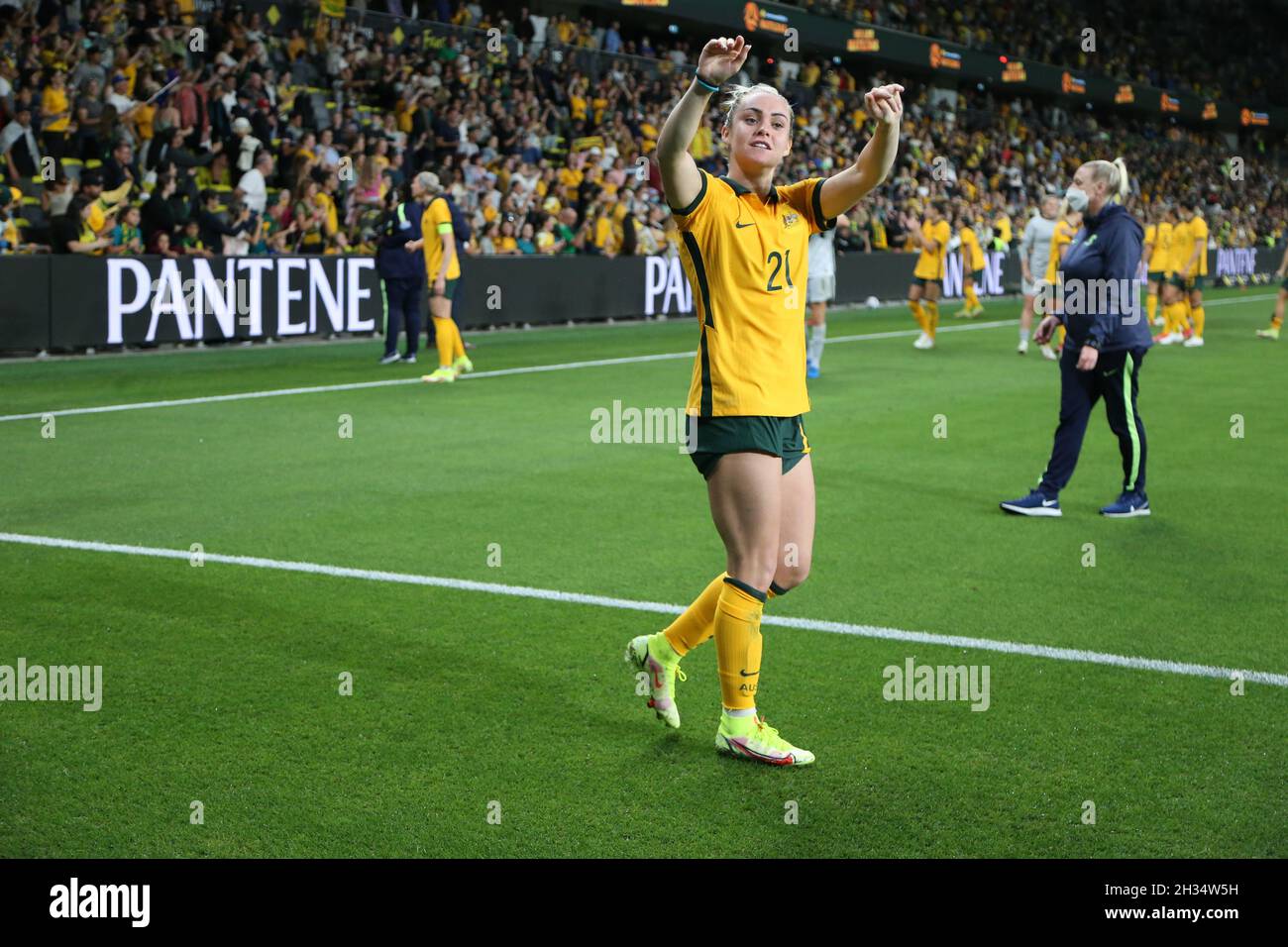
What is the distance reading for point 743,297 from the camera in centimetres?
469

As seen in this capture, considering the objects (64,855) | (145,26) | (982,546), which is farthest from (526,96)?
(64,855)

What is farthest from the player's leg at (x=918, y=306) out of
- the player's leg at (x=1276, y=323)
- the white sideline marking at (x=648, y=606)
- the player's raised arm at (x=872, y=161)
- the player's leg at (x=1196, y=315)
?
the player's raised arm at (x=872, y=161)

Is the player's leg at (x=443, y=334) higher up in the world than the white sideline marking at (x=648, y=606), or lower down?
higher up

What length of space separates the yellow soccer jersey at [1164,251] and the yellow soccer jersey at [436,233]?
12.3 m

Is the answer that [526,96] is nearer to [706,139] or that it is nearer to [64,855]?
[706,139]

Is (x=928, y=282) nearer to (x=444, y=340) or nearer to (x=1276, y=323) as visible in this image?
(x=1276, y=323)

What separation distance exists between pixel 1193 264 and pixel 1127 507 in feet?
48.2

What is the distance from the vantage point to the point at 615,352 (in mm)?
20094

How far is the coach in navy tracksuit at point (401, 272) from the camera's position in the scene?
17.9m

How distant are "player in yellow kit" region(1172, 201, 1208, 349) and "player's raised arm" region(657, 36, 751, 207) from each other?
63.9ft

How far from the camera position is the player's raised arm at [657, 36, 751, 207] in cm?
410

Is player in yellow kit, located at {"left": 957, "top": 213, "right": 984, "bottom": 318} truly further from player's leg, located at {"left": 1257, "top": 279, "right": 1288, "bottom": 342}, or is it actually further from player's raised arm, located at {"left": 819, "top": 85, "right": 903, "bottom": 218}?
player's raised arm, located at {"left": 819, "top": 85, "right": 903, "bottom": 218}

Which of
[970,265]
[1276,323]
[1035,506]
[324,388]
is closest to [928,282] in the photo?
[1276,323]

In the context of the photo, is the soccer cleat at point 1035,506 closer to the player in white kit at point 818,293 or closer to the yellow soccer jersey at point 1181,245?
the player in white kit at point 818,293
